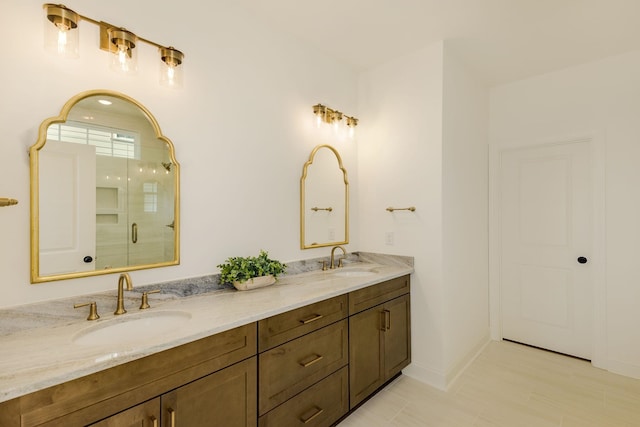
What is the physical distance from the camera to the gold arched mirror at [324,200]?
246cm

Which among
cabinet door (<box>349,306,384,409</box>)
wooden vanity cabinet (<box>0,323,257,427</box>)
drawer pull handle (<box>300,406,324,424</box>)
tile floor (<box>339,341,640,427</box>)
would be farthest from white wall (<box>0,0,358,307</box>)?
tile floor (<box>339,341,640,427</box>)

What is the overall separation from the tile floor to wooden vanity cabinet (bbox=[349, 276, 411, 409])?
159 mm

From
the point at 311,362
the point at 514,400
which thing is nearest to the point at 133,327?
the point at 311,362

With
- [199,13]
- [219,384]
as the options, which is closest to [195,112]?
[199,13]

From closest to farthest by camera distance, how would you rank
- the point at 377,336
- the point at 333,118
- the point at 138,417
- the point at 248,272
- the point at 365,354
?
the point at 138,417 → the point at 248,272 → the point at 365,354 → the point at 377,336 → the point at 333,118

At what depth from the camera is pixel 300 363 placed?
1634mm

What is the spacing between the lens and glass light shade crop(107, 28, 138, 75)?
1.42 m

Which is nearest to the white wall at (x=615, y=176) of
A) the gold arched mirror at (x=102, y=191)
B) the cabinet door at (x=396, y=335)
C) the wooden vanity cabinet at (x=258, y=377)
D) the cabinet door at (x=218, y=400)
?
the cabinet door at (x=396, y=335)

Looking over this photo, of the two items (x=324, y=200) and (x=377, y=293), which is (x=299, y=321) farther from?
(x=324, y=200)

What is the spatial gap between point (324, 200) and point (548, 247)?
232cm

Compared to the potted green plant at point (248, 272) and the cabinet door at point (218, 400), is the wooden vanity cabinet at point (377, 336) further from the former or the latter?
the cabinet door at point (218, 400)

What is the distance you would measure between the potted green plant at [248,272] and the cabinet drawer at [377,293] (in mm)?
542

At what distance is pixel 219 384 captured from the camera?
1.27 m

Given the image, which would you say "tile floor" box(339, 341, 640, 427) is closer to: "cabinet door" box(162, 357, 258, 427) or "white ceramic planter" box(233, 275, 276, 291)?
"cabinet door" box(162, 357, 258, 427)
